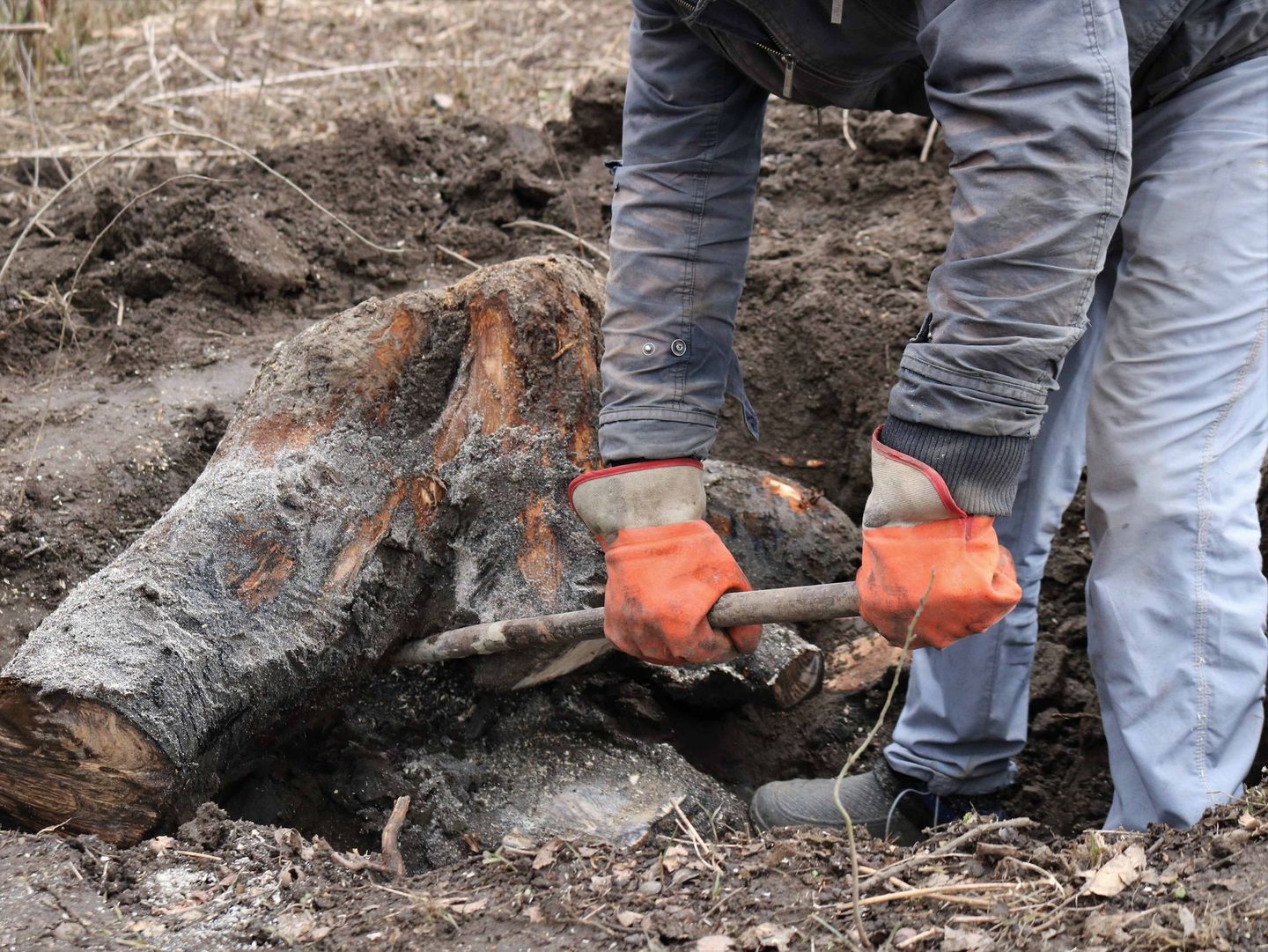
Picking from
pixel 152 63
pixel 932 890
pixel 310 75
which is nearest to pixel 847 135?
pixel 310 75

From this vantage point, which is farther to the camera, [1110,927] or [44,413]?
[44,413]

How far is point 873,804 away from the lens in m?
2.86

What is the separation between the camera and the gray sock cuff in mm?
1850

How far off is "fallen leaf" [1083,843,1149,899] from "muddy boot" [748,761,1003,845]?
0.97 m

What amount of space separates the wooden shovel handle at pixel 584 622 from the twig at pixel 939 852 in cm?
40

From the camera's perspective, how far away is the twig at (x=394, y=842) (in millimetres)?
2068

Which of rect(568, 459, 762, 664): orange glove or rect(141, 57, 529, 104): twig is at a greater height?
rect(141, 57, 529, 104): twig

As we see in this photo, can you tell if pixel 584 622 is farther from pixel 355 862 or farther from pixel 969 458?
pixel 969 458

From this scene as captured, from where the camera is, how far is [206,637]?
7.44 ft

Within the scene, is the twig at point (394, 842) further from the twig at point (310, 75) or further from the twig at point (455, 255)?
the twig at point (310, 75)

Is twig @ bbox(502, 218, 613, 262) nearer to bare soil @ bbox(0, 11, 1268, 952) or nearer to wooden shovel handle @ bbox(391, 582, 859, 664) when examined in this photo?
bare soil @ bbox(0, 11, 1268, 952)

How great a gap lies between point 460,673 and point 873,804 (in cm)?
106

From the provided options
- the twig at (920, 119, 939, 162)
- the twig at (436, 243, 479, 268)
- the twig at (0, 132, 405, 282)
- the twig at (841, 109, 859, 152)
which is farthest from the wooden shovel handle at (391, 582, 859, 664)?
the twig at (841, 109, 859, 152)

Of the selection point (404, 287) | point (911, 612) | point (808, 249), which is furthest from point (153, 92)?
point (911, 612)
